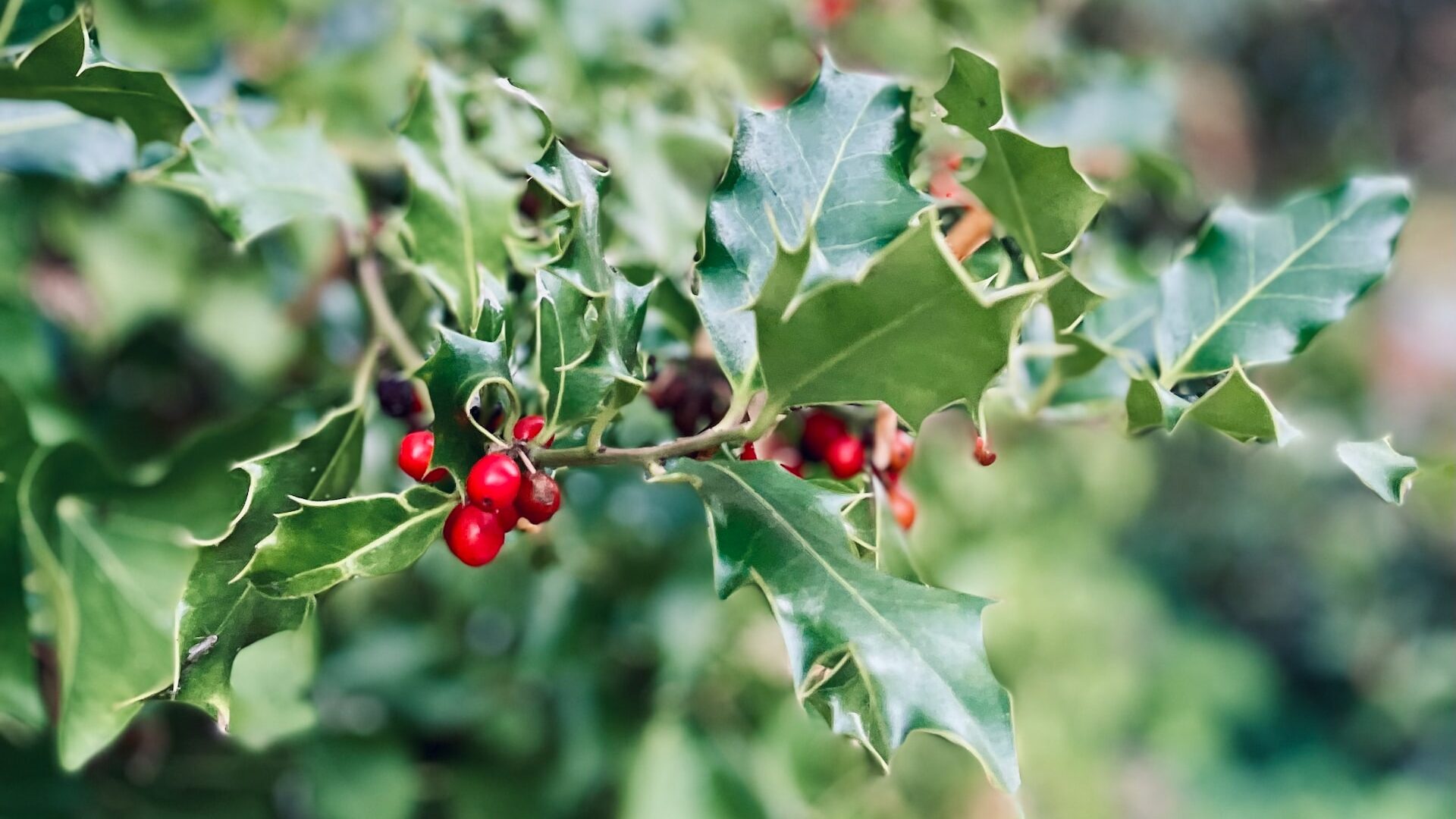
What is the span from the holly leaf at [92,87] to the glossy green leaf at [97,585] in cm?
23

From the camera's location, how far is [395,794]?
1014mm

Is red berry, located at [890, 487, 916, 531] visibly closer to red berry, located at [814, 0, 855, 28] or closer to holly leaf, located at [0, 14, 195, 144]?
holly leaf, located at [0, 14, 195, 144]

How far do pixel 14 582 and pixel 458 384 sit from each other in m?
0.42

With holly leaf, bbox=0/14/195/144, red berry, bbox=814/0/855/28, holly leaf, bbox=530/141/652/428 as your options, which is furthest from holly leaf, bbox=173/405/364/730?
red berry, bbox=814/0/855/28

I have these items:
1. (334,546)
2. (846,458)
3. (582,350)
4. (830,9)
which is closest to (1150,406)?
(846,458)

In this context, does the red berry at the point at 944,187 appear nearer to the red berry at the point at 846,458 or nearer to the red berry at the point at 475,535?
the red berry at the point at 846,458

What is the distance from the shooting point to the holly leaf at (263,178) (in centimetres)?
62

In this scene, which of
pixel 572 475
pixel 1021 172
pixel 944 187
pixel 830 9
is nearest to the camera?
pixel 1021 172

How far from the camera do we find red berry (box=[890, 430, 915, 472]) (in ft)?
1.90

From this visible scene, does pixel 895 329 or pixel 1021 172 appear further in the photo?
pixel 1021 172

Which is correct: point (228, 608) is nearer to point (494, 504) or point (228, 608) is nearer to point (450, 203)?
point (494, 504)

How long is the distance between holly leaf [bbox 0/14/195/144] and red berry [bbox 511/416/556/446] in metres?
0.27

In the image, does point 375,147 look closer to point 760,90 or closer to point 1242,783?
point 760,90

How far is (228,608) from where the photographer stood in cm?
44
